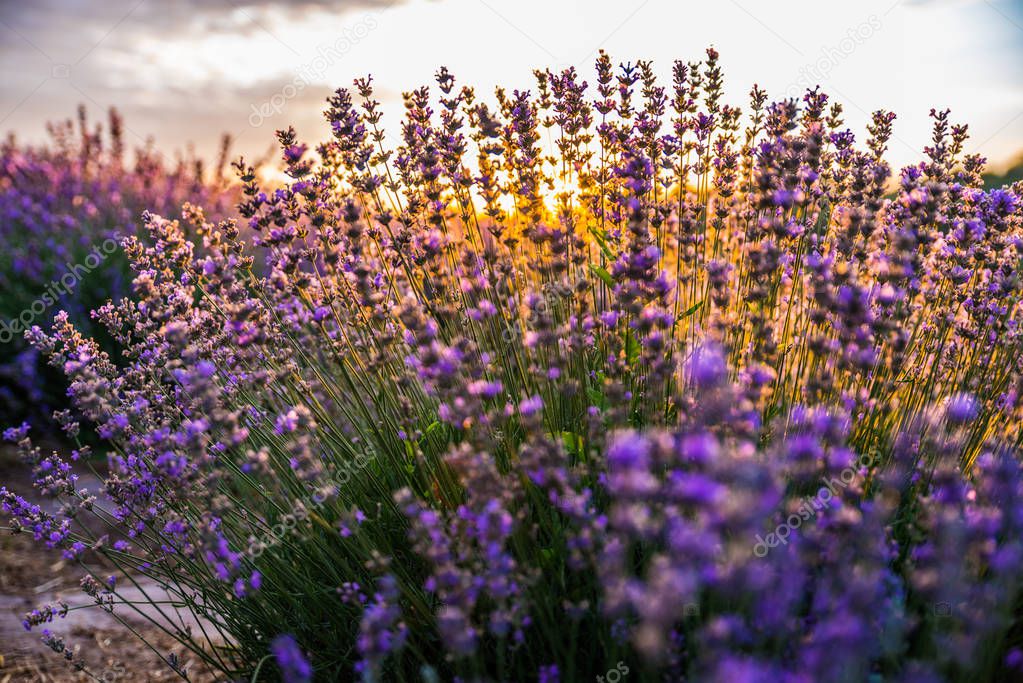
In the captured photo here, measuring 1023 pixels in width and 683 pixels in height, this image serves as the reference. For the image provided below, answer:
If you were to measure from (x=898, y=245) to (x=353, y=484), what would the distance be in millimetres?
2045

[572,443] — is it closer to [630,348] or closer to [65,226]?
[630,348]

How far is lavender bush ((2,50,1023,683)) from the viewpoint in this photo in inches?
51.1

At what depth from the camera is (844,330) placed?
1.82 metres

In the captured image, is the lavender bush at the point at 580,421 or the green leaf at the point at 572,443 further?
the green leaf at the point at 572,443
